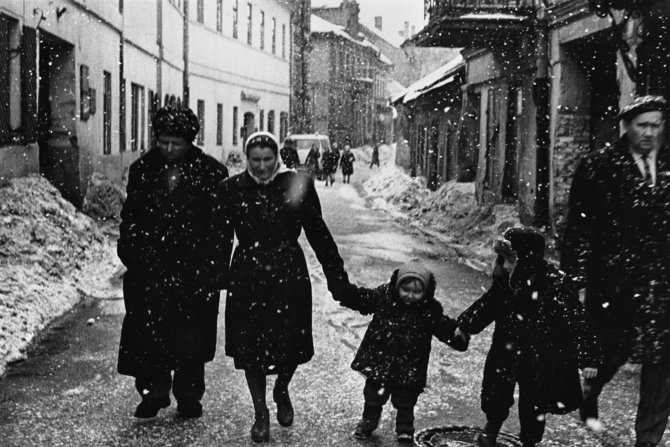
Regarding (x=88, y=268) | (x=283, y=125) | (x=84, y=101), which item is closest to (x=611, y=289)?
(x=88, y=268)

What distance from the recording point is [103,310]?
8.63 meters

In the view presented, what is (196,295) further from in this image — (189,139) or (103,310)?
(103,310)

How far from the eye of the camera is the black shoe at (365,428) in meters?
4.85

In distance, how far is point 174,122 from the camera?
16.6 feet

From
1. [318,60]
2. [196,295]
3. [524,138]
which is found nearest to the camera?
[196,295]

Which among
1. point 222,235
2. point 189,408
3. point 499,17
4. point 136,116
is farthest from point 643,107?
point 136,116

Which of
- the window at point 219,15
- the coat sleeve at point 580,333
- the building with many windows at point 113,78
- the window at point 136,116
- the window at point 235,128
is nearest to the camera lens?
the coat sleeve at point 580,333

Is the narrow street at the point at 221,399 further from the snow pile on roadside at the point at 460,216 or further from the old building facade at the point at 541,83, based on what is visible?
the old building facade at the point at 541,83

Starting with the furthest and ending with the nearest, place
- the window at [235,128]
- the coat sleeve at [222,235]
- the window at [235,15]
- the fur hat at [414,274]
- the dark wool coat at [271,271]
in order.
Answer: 1. the window at [235,128]
2. the window at [235,15]
3. the coat sleeve at [222,235]
4. the dark wool coat at [271,271]
5. the fur hat at [414,274]

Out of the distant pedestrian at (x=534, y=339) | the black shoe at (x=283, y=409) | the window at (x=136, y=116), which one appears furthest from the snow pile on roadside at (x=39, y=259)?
the window at (x=136, y=116)

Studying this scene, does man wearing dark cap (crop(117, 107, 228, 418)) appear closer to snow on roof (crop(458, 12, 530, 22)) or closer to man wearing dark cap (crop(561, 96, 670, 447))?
man wearing dark cap (crop(561, 96, 670, 447))

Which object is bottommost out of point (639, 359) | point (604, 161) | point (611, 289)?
point (639, 359)

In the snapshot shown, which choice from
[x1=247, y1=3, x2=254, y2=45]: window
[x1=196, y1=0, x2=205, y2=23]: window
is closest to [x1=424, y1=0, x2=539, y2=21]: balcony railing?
[x1=196, y1=0, x2=205, y2=23]: window

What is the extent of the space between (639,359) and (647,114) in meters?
1.17
